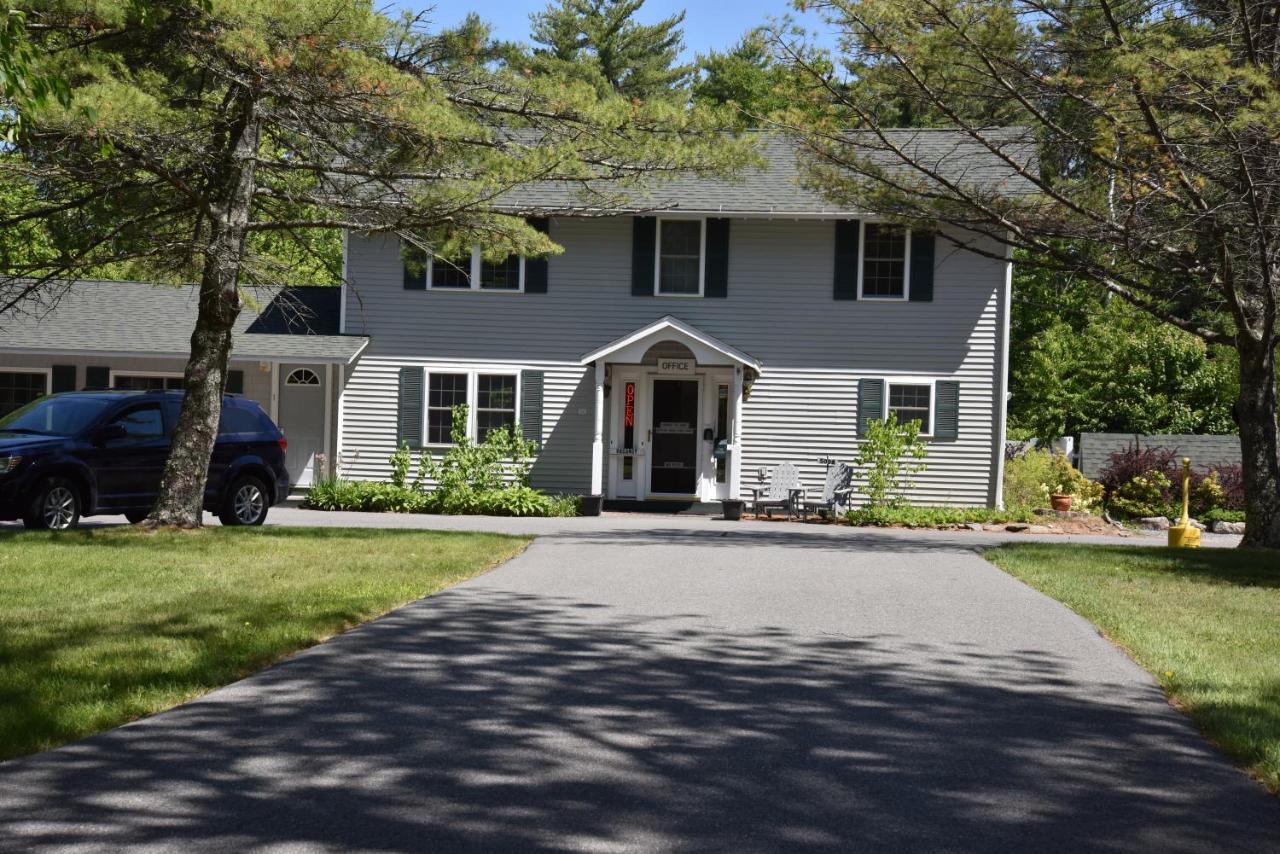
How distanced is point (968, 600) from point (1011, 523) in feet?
39.2

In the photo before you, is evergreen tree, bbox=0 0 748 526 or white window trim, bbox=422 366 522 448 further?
white window trim, bbox=422 366 522 448

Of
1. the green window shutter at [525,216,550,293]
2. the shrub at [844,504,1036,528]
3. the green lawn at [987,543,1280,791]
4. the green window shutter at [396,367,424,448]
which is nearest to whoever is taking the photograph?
the green lawn at [987,543,1280,791]

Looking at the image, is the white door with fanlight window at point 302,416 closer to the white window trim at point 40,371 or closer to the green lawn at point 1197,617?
the white window trim at point 40,371

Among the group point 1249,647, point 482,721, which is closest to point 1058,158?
point 1249,647

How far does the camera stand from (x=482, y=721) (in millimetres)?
6301

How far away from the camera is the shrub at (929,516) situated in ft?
74.8

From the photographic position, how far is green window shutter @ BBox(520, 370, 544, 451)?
25.0 metres

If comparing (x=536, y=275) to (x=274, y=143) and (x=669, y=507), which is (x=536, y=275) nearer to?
(x=669, y=507)

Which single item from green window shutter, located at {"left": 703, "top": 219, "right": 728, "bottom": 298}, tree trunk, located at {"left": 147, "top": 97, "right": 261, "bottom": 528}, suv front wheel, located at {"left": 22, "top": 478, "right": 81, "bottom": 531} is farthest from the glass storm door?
suv front wheel, located at {"left": 22, "top": 478, "right": 81, "bottom": 531}

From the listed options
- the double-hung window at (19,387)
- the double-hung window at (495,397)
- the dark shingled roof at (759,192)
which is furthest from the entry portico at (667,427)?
the double-hung window at (19,387)

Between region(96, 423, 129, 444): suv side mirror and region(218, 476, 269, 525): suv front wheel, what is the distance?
5.39 ft

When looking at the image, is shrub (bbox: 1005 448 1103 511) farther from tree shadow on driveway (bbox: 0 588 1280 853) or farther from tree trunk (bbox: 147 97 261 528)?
tree shadow on driveway (bbox: 0 588 1280 853)

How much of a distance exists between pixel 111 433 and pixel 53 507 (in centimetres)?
111

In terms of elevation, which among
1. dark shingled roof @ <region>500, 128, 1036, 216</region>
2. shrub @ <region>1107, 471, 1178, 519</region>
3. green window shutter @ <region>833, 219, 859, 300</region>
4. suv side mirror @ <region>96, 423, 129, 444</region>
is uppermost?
dark shingled roof @ <region>500, 128, 1036, 216</region>
